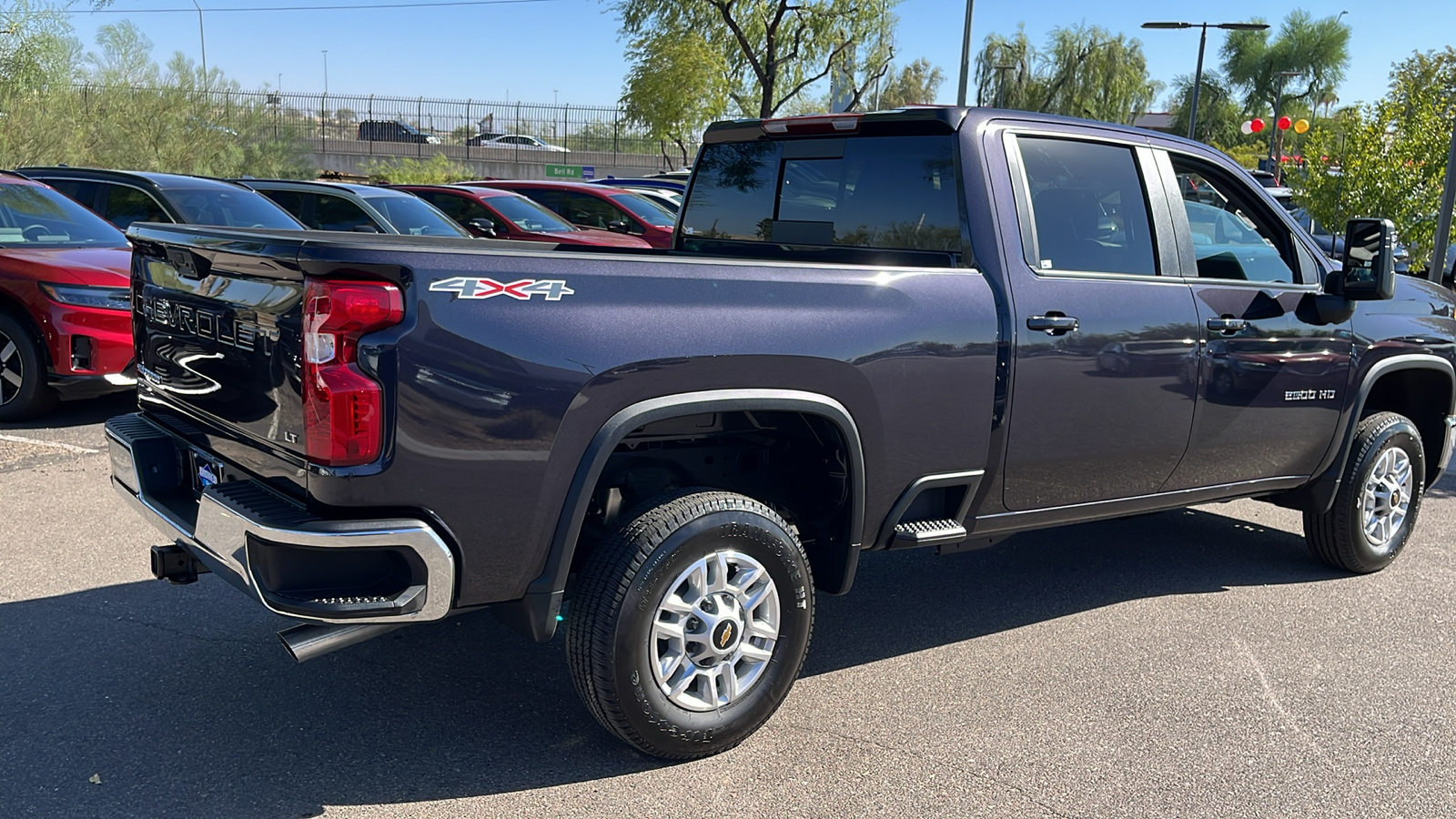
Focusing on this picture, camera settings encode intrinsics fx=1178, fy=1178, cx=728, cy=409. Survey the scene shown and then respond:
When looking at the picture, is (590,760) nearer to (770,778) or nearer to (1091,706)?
(770,778)

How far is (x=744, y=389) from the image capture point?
3.39 m

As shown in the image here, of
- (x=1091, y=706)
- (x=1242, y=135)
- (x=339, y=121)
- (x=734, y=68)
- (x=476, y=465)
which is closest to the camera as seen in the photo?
(x=476, y=465)

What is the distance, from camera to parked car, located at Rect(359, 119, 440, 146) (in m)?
37.3

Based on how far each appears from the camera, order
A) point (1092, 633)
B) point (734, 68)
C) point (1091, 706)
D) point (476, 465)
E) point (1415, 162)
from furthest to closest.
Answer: point (734, 68) → point (1415, 162) → point (1092, 633) → point (1091, 706) → point (476, 465)

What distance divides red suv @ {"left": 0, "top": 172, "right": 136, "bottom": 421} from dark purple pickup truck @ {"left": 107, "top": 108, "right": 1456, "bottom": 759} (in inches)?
149

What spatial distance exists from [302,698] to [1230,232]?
4099 mm

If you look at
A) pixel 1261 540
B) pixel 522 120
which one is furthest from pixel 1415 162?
pixel 522 120

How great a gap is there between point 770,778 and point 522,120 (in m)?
36.8

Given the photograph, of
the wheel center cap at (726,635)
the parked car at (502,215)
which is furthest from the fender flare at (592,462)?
the parked car at (502,215)

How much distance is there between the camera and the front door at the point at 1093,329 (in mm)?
4066

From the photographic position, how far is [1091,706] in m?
3.98

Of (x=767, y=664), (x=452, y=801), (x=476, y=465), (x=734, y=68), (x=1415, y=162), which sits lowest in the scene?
(x=452, y=801)

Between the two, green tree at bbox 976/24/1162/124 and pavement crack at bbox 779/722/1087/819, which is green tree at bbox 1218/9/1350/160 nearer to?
green tree at bbox 976/24/1162/124

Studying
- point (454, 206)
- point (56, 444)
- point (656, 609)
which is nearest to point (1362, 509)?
point (656, 609)
